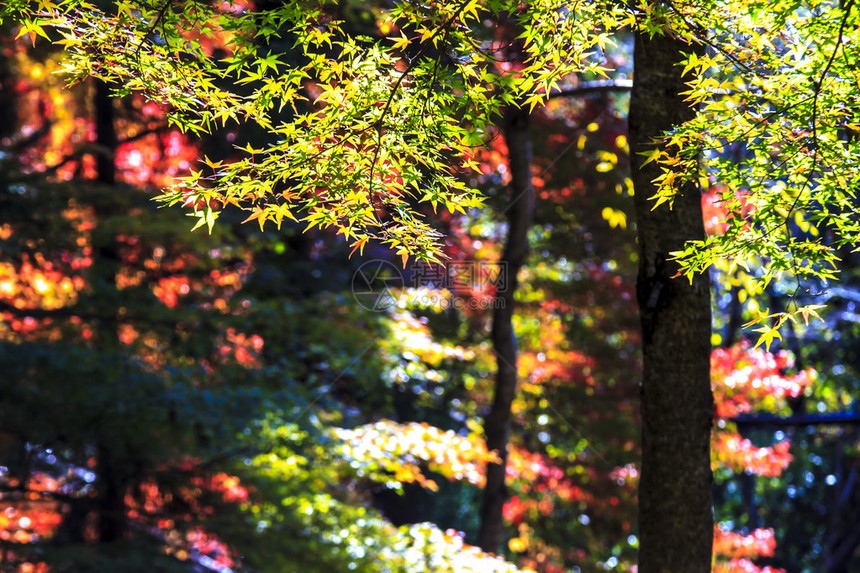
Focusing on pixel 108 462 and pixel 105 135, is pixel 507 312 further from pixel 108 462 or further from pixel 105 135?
pixel 105 135

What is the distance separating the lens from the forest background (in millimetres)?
4988

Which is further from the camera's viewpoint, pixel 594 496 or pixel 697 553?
pixel 594 496

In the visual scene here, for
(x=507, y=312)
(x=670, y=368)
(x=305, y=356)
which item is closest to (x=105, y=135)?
(x=305, y=356)

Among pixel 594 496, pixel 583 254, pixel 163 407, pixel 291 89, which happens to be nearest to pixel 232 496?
pixel 163 407

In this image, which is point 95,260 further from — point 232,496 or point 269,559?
point 269,559

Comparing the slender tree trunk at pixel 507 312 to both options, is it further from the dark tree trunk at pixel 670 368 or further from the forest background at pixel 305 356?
the dark tree trunk at pixel 670 368

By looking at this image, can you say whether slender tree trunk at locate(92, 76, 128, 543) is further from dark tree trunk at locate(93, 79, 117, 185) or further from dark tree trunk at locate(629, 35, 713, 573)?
dark tree trunk at locate(629, 35, 713, 573)

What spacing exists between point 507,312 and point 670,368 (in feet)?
11.0

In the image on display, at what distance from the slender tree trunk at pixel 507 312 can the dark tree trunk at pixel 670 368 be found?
Result: 2.80 m

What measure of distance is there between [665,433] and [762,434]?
31.9 ft

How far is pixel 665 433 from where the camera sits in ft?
9.16

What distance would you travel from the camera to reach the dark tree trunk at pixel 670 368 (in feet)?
9.10

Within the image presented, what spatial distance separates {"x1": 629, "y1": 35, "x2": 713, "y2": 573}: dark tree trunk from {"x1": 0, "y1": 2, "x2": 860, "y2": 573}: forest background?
331 millimetres

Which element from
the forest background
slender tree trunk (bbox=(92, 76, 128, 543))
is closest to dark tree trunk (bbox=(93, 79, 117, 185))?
the forest background
